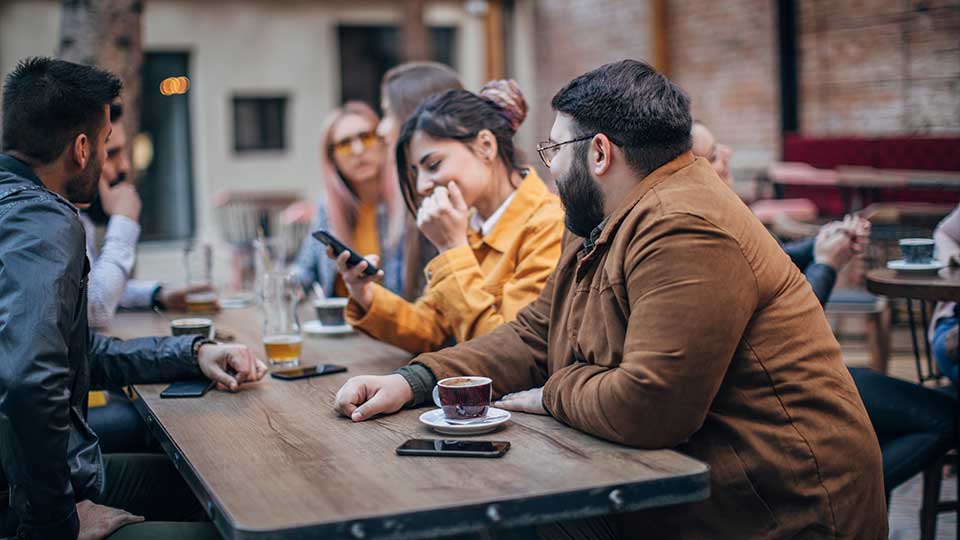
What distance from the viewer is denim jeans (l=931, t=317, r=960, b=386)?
135 inches

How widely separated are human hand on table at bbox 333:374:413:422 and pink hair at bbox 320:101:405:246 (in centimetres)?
223

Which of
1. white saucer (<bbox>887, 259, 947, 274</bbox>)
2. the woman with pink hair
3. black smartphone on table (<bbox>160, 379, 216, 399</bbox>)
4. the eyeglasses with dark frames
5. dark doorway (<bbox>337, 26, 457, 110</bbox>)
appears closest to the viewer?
the eyeglasses with dark frames

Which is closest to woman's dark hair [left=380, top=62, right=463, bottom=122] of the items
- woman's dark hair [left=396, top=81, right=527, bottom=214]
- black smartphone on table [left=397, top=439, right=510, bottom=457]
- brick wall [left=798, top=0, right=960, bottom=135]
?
woman's dark hair [left=396, top=81, right=527, bottom=214]

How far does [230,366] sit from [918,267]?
207 centimetres

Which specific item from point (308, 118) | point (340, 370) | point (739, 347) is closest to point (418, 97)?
point (340, 370)

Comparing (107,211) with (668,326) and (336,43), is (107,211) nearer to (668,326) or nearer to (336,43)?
(668,326)

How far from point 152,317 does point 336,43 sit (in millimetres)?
11221

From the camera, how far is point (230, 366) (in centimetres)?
272

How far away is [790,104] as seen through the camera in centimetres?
1102

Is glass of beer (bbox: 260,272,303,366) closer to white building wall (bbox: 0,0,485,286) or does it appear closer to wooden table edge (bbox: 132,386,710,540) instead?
wooden table edge (bbox: 132,386,710,540)

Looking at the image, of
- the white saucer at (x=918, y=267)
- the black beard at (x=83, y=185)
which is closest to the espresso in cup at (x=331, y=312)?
the black beard at (x=83, y=185)

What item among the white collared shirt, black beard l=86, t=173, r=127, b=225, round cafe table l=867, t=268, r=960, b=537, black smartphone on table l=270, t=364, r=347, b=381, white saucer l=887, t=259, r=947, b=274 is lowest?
black smartphone on table l=270, t=364, r=347, b=381

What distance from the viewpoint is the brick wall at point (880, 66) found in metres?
9.37

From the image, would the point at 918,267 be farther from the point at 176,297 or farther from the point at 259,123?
the point at 259,123
